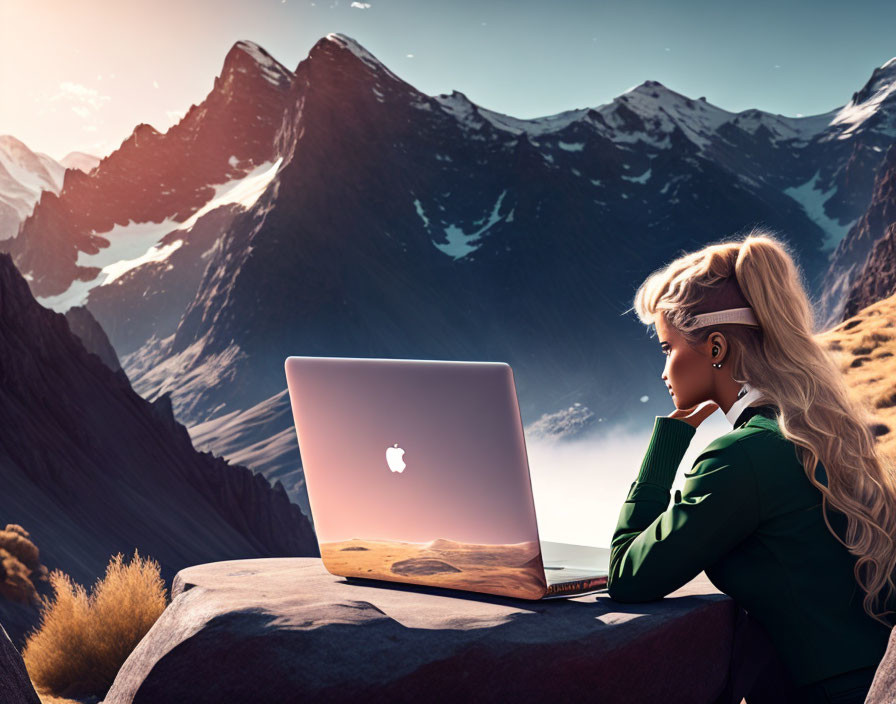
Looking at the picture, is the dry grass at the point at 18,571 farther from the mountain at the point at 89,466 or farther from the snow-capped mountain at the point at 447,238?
the snow-capped mountain at the point at 447,238

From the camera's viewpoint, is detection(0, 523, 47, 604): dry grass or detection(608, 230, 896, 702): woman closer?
detection(608, 230, 896, 702): woman

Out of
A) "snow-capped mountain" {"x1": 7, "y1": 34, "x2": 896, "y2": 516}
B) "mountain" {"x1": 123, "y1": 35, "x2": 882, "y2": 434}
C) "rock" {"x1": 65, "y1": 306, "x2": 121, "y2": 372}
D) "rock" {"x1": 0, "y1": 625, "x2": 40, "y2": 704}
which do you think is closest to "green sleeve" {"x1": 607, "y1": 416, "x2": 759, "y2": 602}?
"rock" {"x1": 0, "y1": 625, "x2": 40, "y2": 704}

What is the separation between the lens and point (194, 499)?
102 ft

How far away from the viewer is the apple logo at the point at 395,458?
1602mm

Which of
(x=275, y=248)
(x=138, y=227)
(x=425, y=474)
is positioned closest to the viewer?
(x=425, y=474)

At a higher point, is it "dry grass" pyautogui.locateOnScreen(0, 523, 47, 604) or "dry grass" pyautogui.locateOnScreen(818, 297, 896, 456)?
"dry grass" pyautogui.locateOnScreen(818, 297, 896, 456)

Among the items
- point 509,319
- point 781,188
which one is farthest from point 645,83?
point 509,319

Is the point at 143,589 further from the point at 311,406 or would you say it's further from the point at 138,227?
the point at 138,227

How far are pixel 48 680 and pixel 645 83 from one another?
5557 inches

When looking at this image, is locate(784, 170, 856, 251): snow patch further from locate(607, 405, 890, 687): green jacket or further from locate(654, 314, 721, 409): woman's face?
locate(607, 405, 890, 687): green jacket

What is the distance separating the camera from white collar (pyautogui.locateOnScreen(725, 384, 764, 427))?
1471 mm

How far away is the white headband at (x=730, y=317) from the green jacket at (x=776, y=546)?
0.17 m

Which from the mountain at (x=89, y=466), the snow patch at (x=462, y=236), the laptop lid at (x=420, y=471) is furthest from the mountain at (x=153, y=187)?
the laptop lid at (x=420, y=471)

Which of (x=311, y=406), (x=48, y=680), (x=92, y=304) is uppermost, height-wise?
(x=92, y=304)
